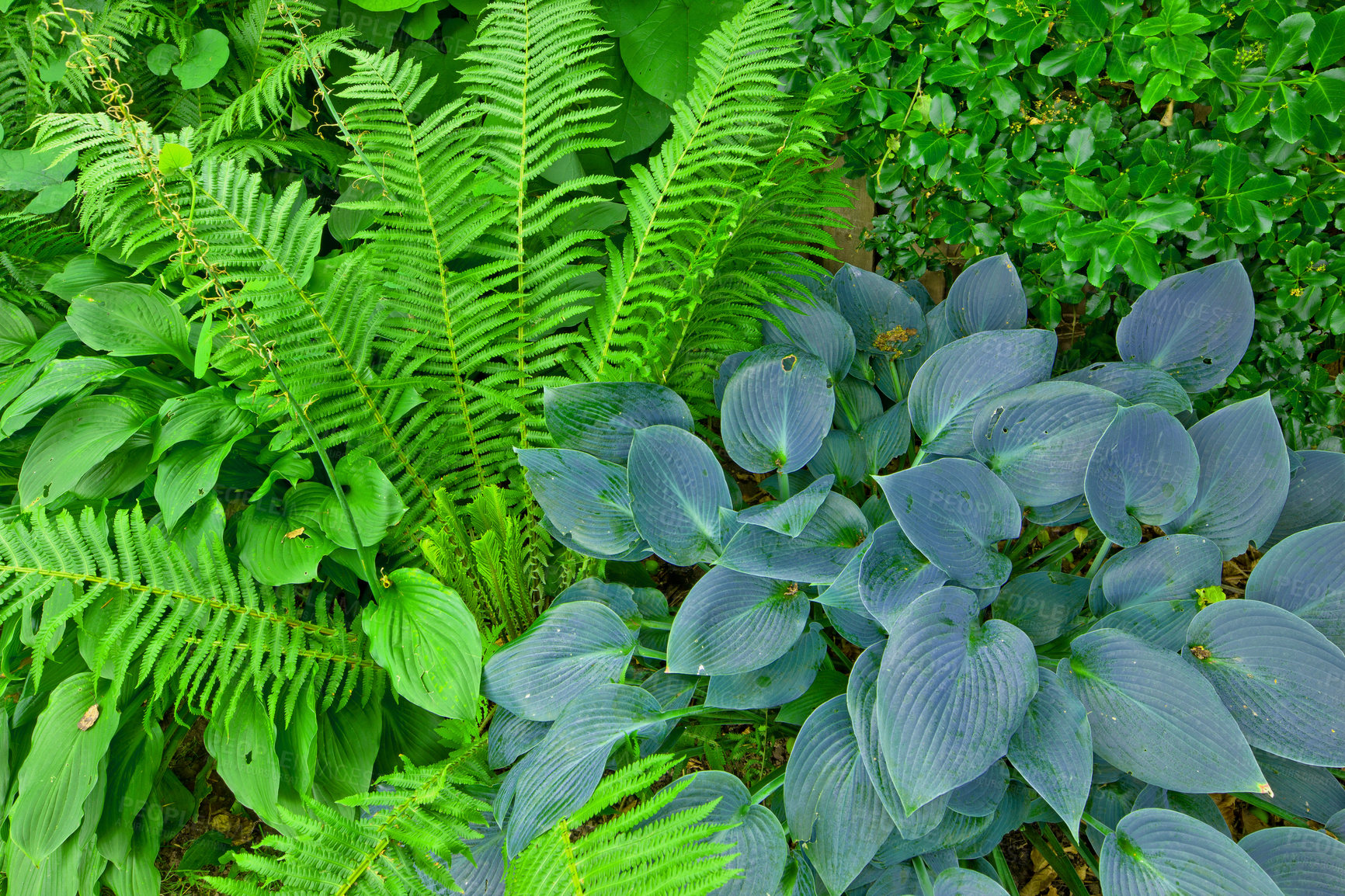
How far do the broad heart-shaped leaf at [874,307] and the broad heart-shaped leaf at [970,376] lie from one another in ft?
0.90

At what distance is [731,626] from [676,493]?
0.27m

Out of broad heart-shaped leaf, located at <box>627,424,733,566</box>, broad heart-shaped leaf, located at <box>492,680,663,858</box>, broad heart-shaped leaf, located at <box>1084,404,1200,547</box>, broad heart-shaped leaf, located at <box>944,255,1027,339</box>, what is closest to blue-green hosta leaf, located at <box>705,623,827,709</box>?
broad heart-shaped leaf, located at <box>492,680,663,858</box>

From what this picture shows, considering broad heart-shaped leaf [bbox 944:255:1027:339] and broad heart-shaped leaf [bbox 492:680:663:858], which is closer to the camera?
broad heart-shaped leaf [bbox 492:680:663:858]

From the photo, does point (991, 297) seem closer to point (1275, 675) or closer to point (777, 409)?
point (777, 409)

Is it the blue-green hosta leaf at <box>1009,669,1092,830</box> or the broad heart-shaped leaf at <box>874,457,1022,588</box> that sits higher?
the broad heart-shaped leaf at <box>874,457,1022,588</box>

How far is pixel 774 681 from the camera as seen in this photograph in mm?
1453

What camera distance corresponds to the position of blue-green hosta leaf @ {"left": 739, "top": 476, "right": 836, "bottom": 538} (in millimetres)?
1369

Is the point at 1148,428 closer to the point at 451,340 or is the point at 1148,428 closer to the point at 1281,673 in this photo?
the point at 1281,673

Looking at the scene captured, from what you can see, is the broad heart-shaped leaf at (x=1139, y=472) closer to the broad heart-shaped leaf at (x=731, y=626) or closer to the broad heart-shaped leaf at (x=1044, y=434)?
the broad heart-shaped leaf at (x=1044, y=434)

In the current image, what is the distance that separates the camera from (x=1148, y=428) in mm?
1370

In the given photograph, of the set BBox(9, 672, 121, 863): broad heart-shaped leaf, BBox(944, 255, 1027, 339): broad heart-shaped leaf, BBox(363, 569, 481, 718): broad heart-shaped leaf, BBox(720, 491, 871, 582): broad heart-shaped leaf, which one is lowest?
BBox(9, 672, 121, 863): broad heart-shaped leaf

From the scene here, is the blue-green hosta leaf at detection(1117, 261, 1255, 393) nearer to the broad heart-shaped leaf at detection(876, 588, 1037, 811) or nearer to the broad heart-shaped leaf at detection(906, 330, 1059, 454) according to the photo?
the broad heart-shaped leaf at detection(906, 330, 1059, 454)

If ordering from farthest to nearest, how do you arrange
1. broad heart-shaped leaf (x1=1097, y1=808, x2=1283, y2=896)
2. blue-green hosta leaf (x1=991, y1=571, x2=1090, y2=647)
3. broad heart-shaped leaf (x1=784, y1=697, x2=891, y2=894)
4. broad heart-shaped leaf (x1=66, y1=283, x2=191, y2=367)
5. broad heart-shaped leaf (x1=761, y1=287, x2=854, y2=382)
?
broad heart-shaped leaf (x1=761, y1=287, x2=854, y2=382)
broad heart-shaped leaf (x1=66, y1=283, x2=191, y2=367)
blue-green hosta leaf (x1=991, y1=571, x2=1090, y2=647)
broad heart-shaped leaf (x1=784, y1=697, x2=891, y2=894)
broad heart-shaped leaf (x1=1097, y1=808, x2=1283, y2=896)

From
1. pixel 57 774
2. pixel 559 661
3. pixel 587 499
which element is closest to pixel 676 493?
pixel 587 499
